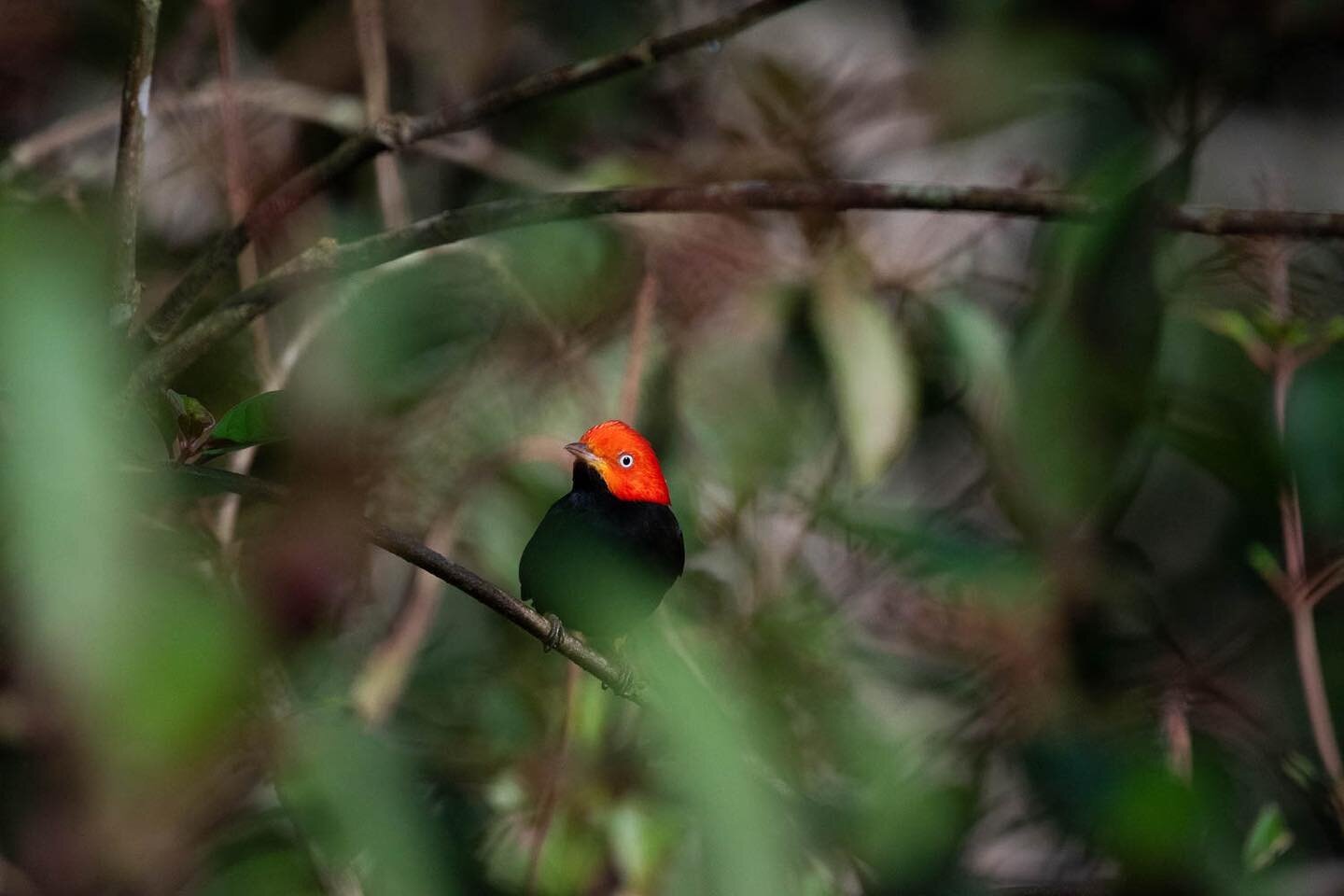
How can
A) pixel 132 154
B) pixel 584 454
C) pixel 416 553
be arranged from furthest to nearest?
pixel 584 454
pixel 132 154
pixel 416 553

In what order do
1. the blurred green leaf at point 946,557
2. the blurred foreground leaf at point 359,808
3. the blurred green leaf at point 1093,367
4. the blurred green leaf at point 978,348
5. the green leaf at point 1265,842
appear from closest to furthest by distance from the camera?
the blurred foreground leaf at point 359,808 < the blurred green leaf at point 1093,367 < the green leaf at point 1265,842 < the blurred green leaf at point 946,557 < the blurred green leaf at point 978,348

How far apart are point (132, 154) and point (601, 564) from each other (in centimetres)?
60

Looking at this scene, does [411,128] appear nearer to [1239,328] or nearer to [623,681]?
[623,681]

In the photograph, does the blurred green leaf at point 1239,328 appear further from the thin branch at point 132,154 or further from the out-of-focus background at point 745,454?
the thin branch at point 132,154

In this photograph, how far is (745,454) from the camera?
2.46 meters

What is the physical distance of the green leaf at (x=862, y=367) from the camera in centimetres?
227

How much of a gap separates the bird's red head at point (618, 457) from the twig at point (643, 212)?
1.14 feet

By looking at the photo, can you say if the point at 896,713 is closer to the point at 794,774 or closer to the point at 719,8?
the point at 794,774

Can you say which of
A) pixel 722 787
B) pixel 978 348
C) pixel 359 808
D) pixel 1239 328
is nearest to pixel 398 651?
pixel 359 808

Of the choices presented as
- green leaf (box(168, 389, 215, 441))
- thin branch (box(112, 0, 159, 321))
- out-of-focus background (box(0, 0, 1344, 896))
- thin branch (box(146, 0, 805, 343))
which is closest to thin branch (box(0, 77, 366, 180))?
out-of-focus background (box(0, 0, 1344, 896))

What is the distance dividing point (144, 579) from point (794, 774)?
5.61ft

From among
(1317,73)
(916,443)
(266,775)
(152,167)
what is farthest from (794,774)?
(1317,73)

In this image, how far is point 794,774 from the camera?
2.15m

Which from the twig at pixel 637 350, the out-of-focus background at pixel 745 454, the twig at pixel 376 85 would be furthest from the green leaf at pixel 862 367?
the twig at pixel 376 85
